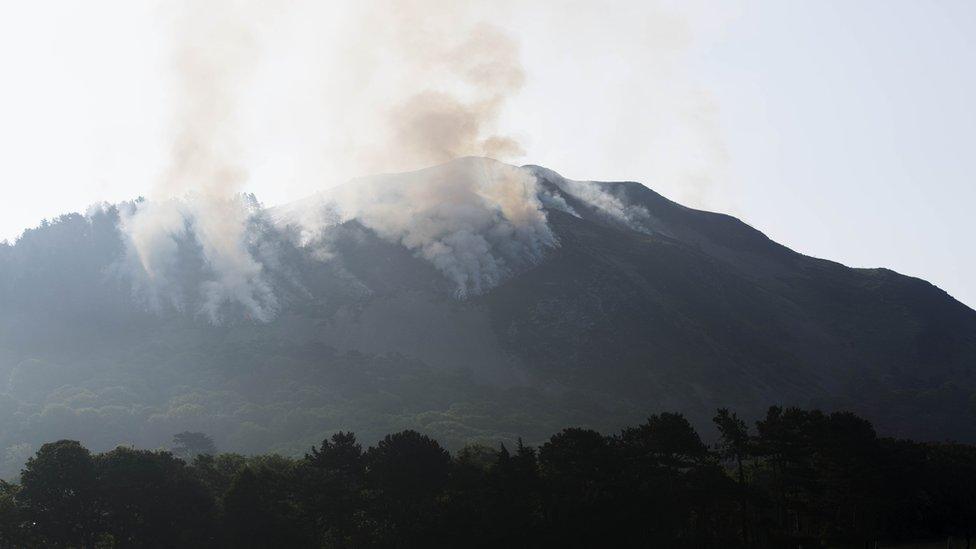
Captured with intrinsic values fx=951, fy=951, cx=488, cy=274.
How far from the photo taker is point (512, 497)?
310ft

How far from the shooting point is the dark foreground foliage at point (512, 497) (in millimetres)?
91000

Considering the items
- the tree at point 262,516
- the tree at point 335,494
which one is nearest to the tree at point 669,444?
the tree at point 335,494

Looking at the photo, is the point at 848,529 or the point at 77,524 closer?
the point at 77,524

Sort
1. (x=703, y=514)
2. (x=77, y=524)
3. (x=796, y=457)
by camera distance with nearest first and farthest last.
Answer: (x=77, y=524) < (x=703, y=514) < (x=796, y=457)

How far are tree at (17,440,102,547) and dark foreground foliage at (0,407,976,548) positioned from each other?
0.12 meters

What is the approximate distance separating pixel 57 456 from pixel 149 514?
1077 cm

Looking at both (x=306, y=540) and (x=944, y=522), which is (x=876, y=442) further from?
(x=306, y=540)

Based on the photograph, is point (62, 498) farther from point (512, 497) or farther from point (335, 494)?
point (512, 497)

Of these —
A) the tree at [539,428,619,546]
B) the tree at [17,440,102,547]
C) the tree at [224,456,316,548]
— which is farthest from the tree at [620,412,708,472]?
the tree at [17,440,102,547]

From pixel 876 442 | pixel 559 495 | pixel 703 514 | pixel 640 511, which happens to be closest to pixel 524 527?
pixel 559 495

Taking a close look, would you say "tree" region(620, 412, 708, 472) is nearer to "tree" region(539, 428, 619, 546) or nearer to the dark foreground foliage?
the dark foreground foliage

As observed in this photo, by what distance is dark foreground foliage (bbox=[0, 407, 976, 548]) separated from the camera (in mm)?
91000

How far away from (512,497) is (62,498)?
142 ft

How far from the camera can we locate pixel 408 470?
323 feet
